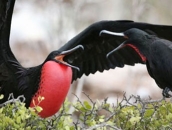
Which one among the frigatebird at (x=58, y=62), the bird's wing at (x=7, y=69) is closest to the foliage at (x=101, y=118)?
the frigatebird at (x=58, y=62)

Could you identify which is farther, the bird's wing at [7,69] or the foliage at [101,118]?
the bird's wing at [7,69]

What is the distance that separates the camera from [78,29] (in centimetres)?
695

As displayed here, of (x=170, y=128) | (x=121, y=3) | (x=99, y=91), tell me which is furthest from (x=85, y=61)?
(x=121, y=3)

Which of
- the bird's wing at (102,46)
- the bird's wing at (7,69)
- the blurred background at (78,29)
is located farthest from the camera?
the blurred background at (78,29)

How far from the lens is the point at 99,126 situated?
1777 mm

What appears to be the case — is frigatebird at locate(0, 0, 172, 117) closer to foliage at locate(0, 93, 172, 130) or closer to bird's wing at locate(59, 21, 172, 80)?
bird's wing at locate(59, 21, 172, 80)

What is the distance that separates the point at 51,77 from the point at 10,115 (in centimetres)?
61

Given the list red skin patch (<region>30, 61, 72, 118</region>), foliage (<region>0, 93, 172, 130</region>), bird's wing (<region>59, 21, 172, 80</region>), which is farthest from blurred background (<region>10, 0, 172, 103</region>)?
foliage (<region>0, 93, 172, 130</region>)

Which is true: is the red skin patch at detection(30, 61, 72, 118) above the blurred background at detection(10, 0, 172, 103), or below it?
above

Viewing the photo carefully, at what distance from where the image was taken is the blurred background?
6473 mm

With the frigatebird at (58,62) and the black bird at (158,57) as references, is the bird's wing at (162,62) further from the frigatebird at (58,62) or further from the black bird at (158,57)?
the frigatebird at (58,62)

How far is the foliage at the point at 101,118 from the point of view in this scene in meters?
1.82

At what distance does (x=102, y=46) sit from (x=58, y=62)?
622 mm

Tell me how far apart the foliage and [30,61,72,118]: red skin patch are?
12.9 inches
